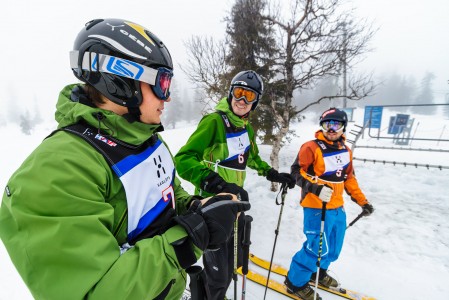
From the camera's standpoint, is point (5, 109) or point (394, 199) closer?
point (394, 199)

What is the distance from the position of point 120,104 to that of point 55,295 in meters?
0.97

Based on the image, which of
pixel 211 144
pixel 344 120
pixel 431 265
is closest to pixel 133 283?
pixel 211 144

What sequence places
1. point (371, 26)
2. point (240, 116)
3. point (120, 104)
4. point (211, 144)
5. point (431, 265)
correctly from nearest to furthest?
point (120, 104), point (211, 144), point (240, 116), point (431, 265), point (371, 26)

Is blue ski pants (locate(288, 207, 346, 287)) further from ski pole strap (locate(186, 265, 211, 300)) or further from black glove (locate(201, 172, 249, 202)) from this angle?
ski pole strap (locate(186, 265, 211, 300))

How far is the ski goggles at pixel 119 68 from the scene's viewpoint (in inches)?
52.1

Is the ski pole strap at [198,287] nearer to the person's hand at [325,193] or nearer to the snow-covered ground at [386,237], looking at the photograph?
the snow-covered ground at [386,237]

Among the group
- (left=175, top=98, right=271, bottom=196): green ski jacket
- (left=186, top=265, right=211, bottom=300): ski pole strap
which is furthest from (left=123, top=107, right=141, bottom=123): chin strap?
(left=186, top=265, right=211, bottom=300): ski pole strap

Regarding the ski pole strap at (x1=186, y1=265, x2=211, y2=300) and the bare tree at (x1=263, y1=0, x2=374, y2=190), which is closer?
the ski pole strap at (x1=186, y1=265, x2=211, y2=300)

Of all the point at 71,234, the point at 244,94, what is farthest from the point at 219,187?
the point at 71,234

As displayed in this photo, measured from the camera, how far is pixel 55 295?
866mm

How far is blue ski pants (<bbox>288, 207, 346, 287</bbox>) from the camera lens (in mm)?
3469

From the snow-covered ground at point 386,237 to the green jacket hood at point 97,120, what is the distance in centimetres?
339

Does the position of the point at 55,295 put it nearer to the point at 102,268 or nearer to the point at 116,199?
the point at 102,268

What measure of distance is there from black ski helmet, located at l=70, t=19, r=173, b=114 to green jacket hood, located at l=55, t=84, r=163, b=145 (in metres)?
0.12
